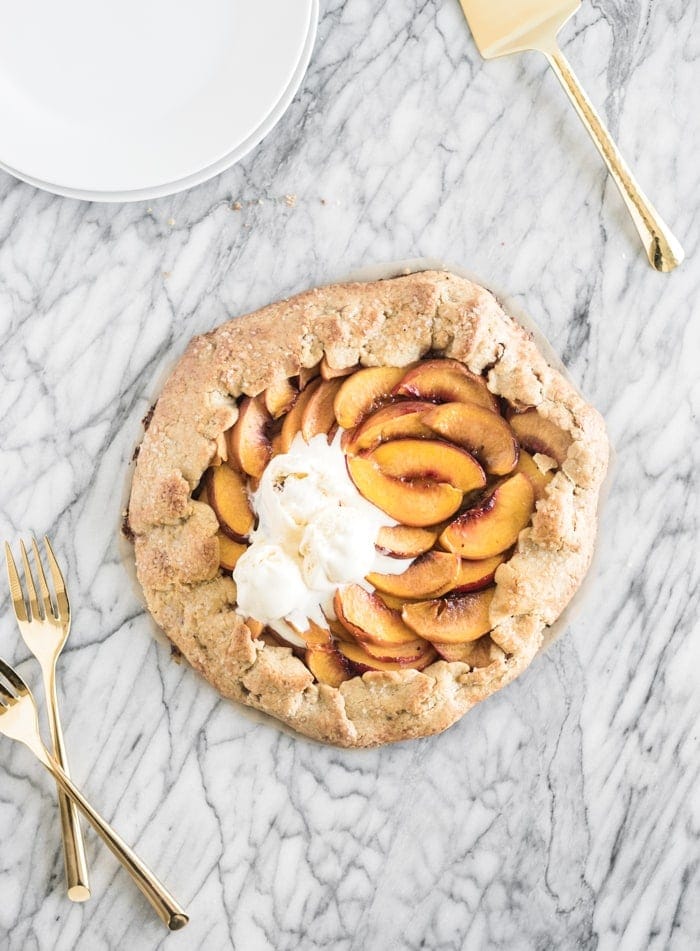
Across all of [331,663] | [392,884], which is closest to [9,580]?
[331,663]

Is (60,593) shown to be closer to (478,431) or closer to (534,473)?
(478,431)

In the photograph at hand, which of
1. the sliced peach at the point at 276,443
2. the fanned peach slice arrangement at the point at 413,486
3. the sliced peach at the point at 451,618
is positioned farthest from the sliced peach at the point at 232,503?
the sliced peach at the point at 451,618

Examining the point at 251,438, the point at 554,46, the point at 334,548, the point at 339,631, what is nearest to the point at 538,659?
the point at 339,631

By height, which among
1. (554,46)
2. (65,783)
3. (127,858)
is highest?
(554,46)

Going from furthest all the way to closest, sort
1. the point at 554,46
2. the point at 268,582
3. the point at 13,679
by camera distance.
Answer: the point at 554,46 < the point at 13,679 < the point at 268,582

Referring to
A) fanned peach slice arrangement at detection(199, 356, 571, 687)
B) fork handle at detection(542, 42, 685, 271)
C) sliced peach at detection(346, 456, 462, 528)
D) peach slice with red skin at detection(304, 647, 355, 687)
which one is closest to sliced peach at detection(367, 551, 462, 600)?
fanned peach slice arrangement at detection(199, 356, 571, 687)

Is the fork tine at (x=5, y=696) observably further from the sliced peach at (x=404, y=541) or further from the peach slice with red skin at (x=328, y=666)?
the sliced peach at (x=404, y=541)

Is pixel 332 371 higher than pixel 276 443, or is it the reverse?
pixel 332 371
